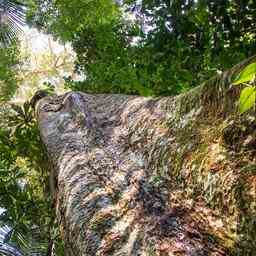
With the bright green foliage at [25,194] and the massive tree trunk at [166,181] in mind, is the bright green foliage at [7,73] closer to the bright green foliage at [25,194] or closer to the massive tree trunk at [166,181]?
the bright green foliage at [25,194]

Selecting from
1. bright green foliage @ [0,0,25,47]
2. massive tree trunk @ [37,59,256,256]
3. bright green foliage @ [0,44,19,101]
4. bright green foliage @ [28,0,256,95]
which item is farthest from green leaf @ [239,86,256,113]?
bright green foliage @ [0,44,19,101]

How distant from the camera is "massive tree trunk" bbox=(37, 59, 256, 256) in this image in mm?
2164

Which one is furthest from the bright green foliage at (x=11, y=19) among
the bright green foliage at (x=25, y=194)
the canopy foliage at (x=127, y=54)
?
the bright green foliage at (x=25, y=194)

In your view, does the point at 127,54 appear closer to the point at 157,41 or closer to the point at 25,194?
the point at 157,41

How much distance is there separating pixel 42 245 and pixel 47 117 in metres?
1.77

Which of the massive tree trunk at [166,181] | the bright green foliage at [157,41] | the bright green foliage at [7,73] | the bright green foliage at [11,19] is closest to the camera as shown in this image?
the massive tree trunk at [166,181]

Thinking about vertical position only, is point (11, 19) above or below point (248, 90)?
above

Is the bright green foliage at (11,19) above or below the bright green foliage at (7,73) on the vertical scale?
above

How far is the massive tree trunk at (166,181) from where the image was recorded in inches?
85.2

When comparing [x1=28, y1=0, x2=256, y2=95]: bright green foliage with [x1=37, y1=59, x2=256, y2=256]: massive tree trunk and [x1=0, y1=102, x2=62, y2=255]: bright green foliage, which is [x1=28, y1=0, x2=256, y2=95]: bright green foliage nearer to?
[x1=0, y1=102, x2=62, y2=255]: bright green foliage

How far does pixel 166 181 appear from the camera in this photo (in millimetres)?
2805

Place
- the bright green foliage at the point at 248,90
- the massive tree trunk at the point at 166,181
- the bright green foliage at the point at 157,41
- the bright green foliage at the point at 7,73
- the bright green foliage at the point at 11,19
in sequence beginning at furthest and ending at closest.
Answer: the bright green foliage at the point at 7,73
the bright green foliage at the point at 11,19
the bright green foliage at the point at 157,41
the massive tree trunk at the point at 166,181
the bright green foliage at the point at 248,90

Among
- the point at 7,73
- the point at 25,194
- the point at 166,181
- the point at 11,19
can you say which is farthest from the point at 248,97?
the point at 7,73

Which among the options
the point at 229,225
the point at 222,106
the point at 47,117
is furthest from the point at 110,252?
the point at 47,117
